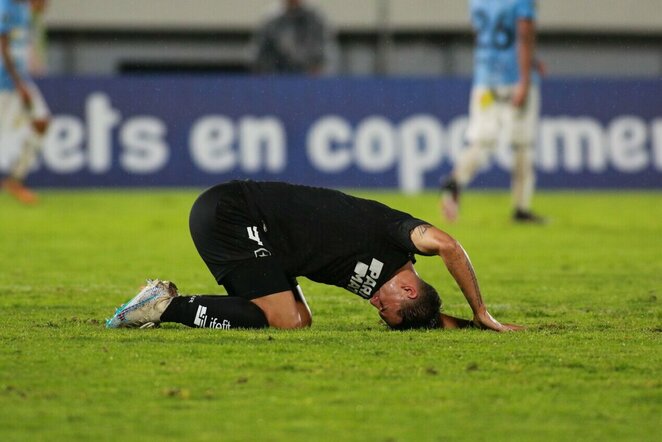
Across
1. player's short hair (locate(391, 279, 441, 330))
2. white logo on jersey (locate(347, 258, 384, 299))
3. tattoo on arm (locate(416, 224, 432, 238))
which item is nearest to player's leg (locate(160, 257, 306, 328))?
white logo on jersey (locate(347, 258, 384, 299))

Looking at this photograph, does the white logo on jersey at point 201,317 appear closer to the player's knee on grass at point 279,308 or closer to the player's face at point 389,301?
the player's knee on grass at point 279,308

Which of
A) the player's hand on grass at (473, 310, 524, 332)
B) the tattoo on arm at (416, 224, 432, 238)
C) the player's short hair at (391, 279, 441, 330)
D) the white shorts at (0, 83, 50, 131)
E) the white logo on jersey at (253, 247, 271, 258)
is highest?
the tattoo on arm at (416, 224, 432, 238)

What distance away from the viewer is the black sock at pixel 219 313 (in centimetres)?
733

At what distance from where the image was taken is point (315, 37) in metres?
20.8

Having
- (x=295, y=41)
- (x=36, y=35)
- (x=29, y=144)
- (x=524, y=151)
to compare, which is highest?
(x=36, y=35)

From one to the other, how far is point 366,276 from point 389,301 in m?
0.18

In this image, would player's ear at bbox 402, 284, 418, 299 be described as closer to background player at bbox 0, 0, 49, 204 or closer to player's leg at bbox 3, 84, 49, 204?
background player at bbox 0, 0, 49, 204

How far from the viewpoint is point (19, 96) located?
16.9 metres

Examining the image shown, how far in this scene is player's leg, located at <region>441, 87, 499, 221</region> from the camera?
14359mm

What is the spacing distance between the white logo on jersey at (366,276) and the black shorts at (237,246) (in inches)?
15.1

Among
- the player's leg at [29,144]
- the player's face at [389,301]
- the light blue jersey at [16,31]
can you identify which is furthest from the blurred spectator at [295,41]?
the player's face at [389,301]

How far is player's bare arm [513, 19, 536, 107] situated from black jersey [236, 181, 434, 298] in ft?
24.2

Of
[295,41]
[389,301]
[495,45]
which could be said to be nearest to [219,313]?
[389,301]

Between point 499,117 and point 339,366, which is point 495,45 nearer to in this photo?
point 499,117
